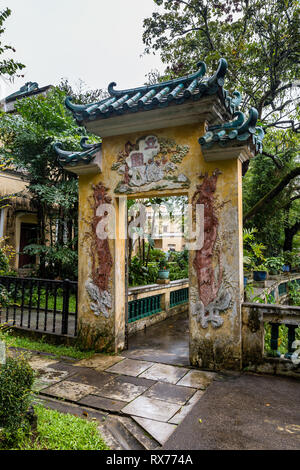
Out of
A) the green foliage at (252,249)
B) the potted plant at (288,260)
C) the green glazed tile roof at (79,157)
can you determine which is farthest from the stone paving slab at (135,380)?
the potted plant at (288,260)

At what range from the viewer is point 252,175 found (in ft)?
46.6

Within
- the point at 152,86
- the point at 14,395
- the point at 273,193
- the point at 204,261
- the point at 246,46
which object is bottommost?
the point at 14,395

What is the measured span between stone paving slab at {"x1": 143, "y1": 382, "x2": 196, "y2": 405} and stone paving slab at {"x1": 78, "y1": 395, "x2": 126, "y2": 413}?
414 mm

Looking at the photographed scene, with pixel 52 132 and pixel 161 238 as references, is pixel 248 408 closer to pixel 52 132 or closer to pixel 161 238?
pixel 52 132

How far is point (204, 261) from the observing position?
475 cm

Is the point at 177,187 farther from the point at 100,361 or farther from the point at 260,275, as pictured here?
the point at 260,275

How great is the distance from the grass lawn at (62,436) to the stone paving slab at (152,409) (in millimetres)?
519

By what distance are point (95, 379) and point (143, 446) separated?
1680mm

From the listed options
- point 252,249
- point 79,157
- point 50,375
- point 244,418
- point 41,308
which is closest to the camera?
point 244,418

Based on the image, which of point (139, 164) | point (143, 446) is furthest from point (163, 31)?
point (143, 446)

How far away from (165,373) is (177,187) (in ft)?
9.31

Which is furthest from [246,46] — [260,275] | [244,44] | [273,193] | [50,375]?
[50,375]

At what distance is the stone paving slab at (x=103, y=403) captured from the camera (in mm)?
3437

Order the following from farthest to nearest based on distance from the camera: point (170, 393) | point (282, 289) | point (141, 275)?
point (282, 289), point (141, 275), point (170, 393)
